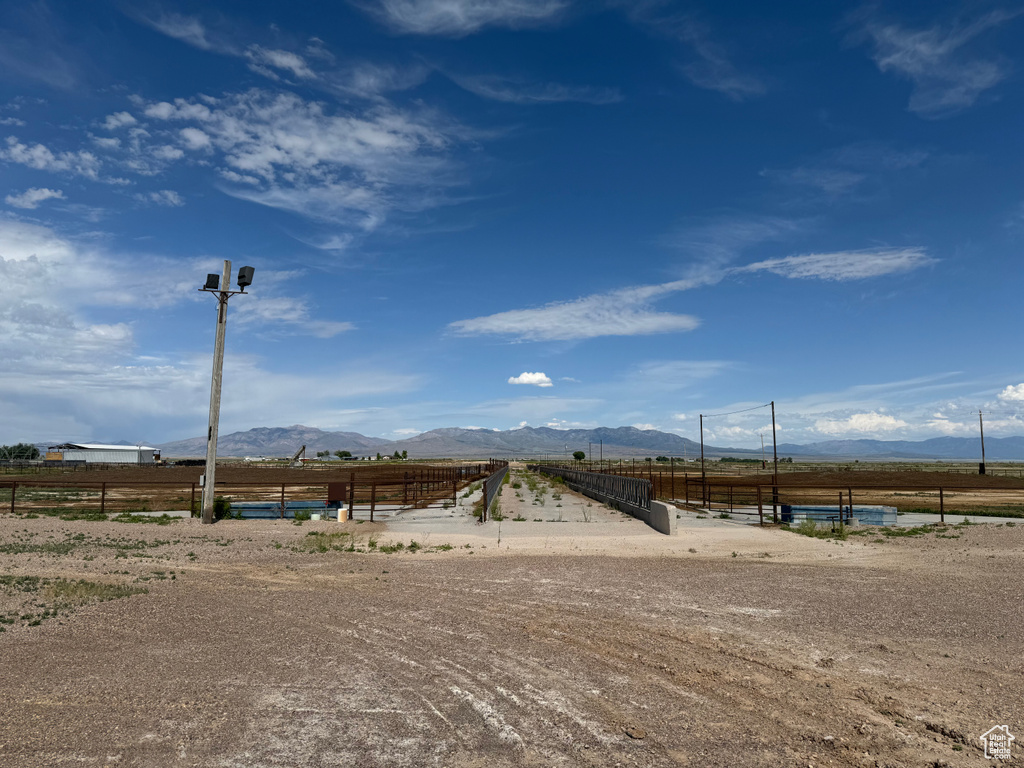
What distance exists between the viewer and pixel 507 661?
7.45 meters

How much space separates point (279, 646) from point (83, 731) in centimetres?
273

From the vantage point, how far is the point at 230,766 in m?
4.88

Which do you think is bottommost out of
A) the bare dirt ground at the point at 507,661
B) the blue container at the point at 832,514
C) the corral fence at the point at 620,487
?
the bare dirt ground at the point at 507,661

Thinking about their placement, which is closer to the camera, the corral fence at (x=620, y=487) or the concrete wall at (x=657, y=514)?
the concrete wall at (x=657, y=514)

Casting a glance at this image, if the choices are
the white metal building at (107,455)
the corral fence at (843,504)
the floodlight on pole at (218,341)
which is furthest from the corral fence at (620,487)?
the white metal building at (107,455)

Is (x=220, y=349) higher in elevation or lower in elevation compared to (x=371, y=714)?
higher

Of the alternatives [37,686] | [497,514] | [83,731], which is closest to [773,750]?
[83,731]

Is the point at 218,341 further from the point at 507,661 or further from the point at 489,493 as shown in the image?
the point at 507,661

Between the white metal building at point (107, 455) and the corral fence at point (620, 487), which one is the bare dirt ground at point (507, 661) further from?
the white metal building at point (107, 455)

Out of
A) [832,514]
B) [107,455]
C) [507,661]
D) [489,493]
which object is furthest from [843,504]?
[107,455]

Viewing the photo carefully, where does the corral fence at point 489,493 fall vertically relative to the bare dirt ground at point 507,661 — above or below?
above

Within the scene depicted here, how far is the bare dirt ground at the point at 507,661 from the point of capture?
17.3ft

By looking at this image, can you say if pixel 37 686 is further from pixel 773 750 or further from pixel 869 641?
pixel 869 641

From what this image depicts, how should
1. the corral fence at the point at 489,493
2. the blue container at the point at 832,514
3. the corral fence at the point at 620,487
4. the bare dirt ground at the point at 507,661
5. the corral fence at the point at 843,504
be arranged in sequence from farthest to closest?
1. the corral fence at the point at 620,487
2. the blue container at the point at 832,514
3. the corral fence at the point at 843,504
4. the corral fence at the point at 489,493
5. the bare dirt ground at the point at 507,661
